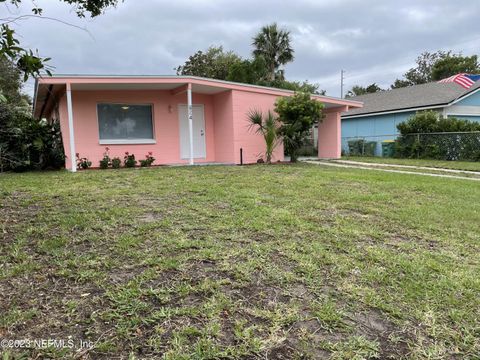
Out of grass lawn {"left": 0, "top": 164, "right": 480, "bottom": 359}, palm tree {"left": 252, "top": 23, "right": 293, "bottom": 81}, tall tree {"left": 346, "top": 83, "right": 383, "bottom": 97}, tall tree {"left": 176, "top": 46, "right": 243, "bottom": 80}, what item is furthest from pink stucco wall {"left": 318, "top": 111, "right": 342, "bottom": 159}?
tall tree {"left": 346, "top": 83, "right": 383, "bottom": 97}

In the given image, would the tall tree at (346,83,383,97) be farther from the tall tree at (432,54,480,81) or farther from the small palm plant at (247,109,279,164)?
the small palm plant at (247,109,279,164)

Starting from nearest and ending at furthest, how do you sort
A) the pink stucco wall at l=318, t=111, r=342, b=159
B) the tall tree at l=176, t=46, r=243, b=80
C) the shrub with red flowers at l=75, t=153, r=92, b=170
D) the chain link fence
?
the shrub with red flowers at l=75, t=153, r=92, b=170
the chain link fence
the pink stucco wall at l=318, t=111, r=342, b=159
the tall tree at l=176, t=46, r=243, b=80

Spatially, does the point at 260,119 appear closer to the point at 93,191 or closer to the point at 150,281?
the point at 93,191

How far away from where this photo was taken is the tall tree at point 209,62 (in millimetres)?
30453

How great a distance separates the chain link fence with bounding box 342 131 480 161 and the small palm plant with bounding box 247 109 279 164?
861 centimetres

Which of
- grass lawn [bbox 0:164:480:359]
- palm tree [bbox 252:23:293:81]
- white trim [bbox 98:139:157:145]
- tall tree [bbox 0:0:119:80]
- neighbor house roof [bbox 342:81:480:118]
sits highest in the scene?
palm tree [bbox 252:23:293:81]

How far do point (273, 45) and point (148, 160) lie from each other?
721 inches

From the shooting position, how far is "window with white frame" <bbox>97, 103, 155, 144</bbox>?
1122 centimetres

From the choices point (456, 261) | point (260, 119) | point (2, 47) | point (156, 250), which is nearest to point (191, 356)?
point (156, 250)

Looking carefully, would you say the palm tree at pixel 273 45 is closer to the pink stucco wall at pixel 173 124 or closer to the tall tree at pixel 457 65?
the pink stucco wall at pixel 173 124

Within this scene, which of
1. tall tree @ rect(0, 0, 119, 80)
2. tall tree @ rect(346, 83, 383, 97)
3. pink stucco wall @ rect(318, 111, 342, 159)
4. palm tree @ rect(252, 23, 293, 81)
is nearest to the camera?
tall tree @ rect(0, 0, 119, 80)

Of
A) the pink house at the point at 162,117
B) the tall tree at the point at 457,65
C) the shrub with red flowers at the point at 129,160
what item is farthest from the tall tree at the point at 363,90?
the shrub with red flowers at the point at 129,160

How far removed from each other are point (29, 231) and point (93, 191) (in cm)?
242

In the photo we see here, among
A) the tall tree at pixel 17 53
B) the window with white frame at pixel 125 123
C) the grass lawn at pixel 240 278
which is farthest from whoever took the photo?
the window with white frame at pixel 125 123
